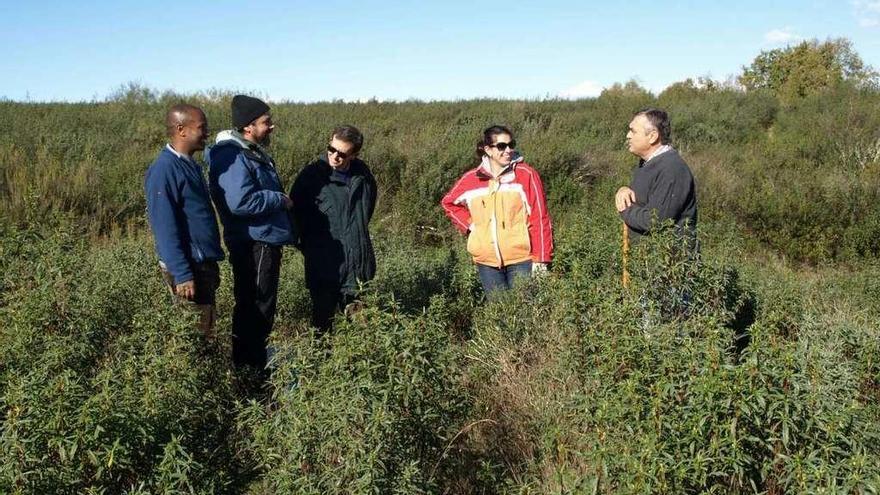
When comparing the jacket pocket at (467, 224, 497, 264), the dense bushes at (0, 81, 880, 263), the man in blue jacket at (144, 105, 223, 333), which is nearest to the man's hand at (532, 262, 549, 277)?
the jacket pocket at (467, 224, 497, 264)

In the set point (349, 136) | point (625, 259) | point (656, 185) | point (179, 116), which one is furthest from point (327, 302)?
point (656, 185)

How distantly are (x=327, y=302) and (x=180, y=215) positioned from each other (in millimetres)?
1040

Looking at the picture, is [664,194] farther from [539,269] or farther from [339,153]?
[339,153]

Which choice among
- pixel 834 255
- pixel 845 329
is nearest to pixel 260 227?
pixel 845 329

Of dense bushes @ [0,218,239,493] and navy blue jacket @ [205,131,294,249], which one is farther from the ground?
navy blue jacket @ [205,131,294,249]

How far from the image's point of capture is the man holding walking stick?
412 centimetres

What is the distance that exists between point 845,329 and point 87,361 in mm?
3922

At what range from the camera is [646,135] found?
4223 mm

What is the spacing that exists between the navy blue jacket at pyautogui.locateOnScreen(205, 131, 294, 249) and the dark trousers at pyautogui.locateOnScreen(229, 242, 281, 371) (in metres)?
0.07

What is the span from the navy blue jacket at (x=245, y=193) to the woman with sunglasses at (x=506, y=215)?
4.11 feet

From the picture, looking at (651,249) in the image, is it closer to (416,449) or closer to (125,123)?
(416,449)

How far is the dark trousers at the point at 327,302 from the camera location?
4.71 meters

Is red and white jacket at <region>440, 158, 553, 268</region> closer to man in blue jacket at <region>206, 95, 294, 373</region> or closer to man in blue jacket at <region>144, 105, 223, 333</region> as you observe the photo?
man in blue jacket at <region>206, 95, 294, 373</region>

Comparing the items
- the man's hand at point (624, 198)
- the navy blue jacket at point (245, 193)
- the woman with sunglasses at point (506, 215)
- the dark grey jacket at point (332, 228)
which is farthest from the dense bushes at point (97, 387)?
the man's hand at point (624, 198)
